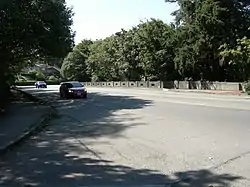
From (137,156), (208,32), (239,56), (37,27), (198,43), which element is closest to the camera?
(137,156)

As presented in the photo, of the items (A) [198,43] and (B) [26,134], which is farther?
(A) [198,43]

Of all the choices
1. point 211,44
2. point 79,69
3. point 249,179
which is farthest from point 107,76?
point 249,179

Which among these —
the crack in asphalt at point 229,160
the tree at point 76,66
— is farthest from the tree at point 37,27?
the tree at point 76,66

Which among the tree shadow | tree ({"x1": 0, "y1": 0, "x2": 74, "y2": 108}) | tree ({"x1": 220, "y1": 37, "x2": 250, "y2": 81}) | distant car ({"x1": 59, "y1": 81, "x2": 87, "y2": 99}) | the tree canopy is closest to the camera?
the tree shadow

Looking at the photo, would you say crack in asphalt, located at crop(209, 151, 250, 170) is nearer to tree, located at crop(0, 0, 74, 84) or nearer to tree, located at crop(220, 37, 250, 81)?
tree, located at crop(0, 0, 74, 84)

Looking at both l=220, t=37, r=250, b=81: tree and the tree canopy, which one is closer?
l=220, t=37, r=250, b=81: tree

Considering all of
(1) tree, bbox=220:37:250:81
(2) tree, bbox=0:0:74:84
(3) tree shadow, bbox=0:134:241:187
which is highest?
(2) tree, bbox=0:0:74:84

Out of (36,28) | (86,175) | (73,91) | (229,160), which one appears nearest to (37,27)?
(36,28)

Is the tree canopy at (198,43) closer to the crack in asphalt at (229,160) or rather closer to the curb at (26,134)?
the curb at (26,134)

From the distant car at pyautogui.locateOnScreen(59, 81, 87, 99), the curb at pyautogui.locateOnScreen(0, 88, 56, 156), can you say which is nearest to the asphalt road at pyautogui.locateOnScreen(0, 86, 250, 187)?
the curb at pyautogui.locateOnScreen(0, 88, 56, 156)

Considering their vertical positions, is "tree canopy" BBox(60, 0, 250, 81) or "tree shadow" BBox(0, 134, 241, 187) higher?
"tree canopy" BBox(60, 0, 250, 81)

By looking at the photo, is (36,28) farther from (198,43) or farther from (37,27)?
(198,43)

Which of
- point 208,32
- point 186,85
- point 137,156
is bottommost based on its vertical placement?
point 137,156

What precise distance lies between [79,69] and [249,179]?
98775 millimetres
